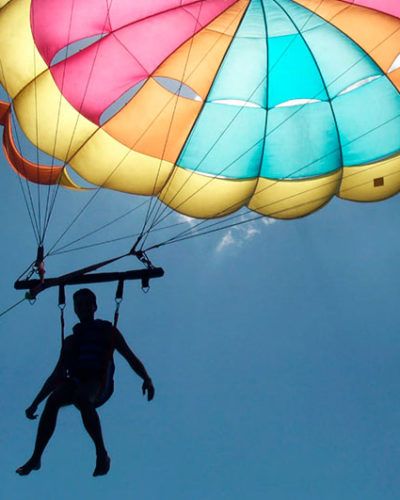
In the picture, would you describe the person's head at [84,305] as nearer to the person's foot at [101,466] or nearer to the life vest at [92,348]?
the life vest at [92,348]

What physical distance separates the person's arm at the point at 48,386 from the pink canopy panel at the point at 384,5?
17.0 ft

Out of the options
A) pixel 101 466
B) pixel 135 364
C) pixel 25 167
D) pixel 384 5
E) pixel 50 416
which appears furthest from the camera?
pixel 25 167

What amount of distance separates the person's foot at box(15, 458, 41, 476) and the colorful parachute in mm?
3729

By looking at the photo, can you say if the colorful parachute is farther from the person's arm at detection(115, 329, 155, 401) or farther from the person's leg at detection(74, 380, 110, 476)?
the person's leg at detection(74, 380, 110, 476)

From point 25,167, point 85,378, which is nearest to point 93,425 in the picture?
point 85,378

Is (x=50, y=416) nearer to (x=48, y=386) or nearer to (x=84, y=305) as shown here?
(x=48, y=386)

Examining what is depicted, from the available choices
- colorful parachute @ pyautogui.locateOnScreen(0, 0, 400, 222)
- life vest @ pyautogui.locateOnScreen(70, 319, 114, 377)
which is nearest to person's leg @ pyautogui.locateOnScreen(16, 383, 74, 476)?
life vest @ pyautogui.locateOnScreen(70, 319, 114, 377)

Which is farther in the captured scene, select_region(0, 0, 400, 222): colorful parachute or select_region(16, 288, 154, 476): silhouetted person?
select_region(0, 0, 400, 222): colorful parachute

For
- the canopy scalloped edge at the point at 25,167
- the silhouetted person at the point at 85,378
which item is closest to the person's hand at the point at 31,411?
the silhouetted person at the point at 85,378

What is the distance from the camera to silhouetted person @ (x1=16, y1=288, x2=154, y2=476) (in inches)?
222

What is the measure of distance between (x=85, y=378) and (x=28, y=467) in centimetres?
81

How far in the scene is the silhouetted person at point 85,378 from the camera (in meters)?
5.64

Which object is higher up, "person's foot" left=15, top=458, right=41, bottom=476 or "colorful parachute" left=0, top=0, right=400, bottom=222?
"colorful parachute" left=0, top=0, right=400, bottom=222

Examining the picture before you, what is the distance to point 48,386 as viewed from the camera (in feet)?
19.4
